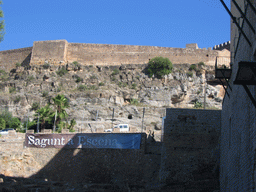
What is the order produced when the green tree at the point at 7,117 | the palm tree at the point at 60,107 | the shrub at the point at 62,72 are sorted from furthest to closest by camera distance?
the shrub at the point at 62,72 → the green tree at the point at 7,117 → the palm tree at the point at 60,107

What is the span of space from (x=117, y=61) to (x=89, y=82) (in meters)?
5.41

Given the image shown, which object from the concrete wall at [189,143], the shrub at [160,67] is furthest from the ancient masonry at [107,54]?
the concrete wall at [189,143]

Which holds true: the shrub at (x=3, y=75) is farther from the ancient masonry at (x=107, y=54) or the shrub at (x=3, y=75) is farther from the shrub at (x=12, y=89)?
the shrub at (x=12, y=89)

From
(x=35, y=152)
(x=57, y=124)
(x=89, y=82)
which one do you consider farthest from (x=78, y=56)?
(x=35, y=152)

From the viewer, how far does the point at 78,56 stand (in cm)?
4094

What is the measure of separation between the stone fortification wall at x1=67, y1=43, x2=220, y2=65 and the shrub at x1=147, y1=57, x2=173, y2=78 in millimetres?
1951

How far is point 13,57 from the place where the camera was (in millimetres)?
43562

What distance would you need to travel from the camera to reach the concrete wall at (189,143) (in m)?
15.2

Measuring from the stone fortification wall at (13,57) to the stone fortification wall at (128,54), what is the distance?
5225mm

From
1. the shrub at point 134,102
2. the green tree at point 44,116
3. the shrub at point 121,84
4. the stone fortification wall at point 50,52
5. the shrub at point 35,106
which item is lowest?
the green tree at point 44,116

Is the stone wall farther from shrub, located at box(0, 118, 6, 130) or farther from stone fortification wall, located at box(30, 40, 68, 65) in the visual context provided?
stone fortification wall, located at box(30, 40, 68, 65)

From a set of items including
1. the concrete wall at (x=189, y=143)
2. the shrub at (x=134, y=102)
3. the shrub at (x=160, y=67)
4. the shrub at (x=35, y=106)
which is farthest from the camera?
the shrub at (x=160, y=67)

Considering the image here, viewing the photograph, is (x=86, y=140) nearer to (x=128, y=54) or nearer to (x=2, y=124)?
(x=2, y=124)

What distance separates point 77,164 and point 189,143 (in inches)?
242
